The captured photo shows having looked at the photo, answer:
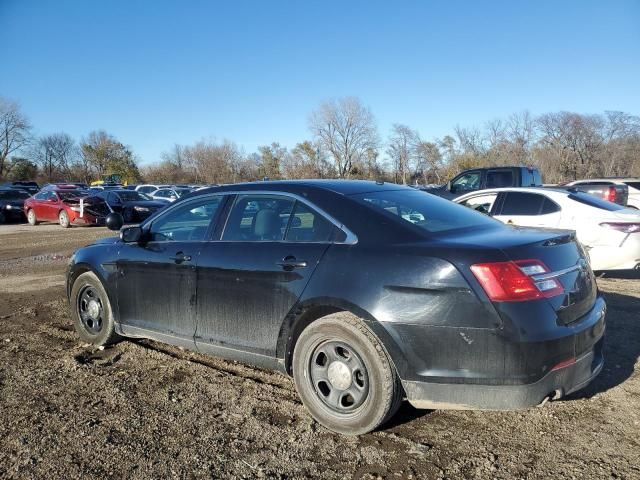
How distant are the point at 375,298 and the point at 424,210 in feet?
3.14

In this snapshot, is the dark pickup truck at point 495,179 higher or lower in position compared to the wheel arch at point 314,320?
higher

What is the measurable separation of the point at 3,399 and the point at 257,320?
203cm

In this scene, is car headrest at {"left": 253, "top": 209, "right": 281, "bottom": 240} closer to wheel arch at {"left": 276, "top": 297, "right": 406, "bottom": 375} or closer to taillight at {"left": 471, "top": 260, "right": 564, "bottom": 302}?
wheel arch at {"left": 276, "top": 297, "right": 406, "bottom": 375}

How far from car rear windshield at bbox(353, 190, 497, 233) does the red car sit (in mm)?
18021

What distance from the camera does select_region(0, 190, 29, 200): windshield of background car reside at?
26044 mm

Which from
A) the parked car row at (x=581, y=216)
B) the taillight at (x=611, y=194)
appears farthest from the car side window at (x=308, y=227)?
the taillight at (x=611, y=194)

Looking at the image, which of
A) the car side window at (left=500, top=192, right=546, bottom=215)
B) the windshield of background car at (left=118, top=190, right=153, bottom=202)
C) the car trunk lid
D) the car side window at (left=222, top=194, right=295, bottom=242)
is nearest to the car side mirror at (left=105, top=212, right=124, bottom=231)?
the car side window at (left=222, top=194, right=295, bottom=242)

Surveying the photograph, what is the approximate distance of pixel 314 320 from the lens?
3.30 m

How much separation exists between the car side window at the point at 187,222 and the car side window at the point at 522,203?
5608 millimetres

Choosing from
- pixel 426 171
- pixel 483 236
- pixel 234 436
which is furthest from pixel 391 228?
pixel 426 171

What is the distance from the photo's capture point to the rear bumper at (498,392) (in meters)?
2.77

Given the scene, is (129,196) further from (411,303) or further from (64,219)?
(411,303)

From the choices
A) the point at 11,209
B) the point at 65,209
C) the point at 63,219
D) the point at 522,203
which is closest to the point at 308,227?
the point at 522,203

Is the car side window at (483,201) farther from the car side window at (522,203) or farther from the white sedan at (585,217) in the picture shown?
the car side window at (522,203)
